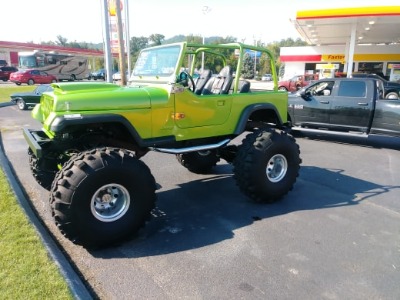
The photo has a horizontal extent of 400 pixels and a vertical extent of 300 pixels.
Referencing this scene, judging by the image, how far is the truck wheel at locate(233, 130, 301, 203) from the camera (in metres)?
4.48

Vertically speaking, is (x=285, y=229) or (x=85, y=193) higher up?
(x=85, y=193)

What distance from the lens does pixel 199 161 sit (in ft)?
19.6

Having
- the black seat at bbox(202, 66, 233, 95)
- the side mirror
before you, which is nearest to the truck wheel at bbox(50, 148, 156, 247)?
the black seat at bbox(202, 66, 233, 95)

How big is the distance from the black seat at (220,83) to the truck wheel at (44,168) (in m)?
2.27

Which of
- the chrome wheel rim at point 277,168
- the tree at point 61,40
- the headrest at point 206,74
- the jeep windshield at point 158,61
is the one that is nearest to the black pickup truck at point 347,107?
the chrome wheel rim at point 277,168

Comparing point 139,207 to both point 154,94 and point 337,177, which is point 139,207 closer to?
point 154,94

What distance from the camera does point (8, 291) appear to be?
8.70 feet

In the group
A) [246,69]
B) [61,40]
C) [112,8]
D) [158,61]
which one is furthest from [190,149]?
[61,40]

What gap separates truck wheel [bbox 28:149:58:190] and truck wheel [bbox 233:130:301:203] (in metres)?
2.35

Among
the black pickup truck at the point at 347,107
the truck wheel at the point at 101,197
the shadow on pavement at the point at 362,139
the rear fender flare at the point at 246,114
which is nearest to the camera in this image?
the truck wheel at the point at 101,197

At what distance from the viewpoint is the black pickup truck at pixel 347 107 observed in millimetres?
8102

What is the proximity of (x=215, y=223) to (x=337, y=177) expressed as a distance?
9.79ft

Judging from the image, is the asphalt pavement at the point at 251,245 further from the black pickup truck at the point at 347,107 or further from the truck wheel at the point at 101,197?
the black pickup truck at the point at 347,107

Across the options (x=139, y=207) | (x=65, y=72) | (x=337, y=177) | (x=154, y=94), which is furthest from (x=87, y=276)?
(x=65, y=72)
